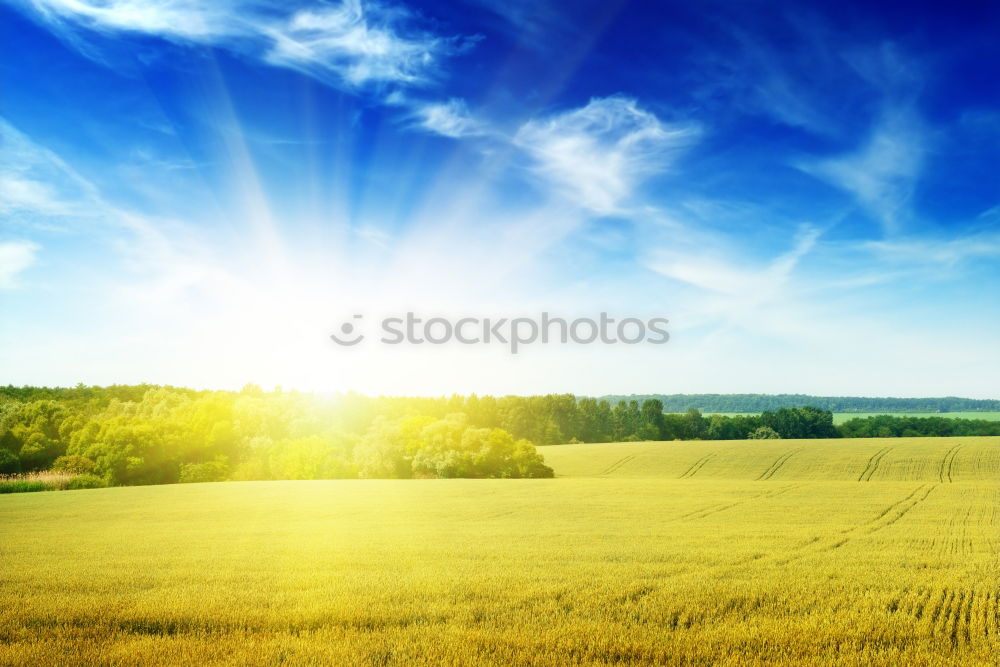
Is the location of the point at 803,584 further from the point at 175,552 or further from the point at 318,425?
the point at 318,425

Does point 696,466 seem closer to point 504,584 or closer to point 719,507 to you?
point 719,507

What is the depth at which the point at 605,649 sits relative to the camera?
1026 cm

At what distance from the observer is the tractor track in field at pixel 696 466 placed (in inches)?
2580

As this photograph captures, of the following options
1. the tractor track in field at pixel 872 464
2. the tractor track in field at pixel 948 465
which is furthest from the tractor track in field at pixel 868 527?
the tractor track in field at pixel 948 465

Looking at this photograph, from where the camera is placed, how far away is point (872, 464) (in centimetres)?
6297

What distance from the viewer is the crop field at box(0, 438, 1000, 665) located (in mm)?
10398

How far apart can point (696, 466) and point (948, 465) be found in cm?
2227

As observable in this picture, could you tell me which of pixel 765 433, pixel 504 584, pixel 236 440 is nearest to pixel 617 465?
pixel 236 440

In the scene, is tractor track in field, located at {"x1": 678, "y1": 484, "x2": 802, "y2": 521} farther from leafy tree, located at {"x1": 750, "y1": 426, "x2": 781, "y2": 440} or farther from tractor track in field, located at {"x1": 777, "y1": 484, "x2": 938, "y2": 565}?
leafy tree, located at {"x1": 750, "y1": 426, "x2": 781, "y2": 440}

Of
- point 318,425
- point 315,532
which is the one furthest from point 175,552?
point 318,425

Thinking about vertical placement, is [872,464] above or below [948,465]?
below

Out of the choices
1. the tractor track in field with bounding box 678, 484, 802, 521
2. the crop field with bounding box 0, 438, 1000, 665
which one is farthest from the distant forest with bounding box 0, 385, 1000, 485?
the tractor track in field with bounding box 678, 484, 802, 521

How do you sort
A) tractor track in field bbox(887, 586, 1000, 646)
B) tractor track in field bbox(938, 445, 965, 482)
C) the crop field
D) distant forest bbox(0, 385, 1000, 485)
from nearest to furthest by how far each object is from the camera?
the crop field
tractor track in field bbox(887, 586, 1000, 646)
tractor track in field bbox(938, 445, 965, 482)
distant forest bbox(0, 385, 1000, 485)

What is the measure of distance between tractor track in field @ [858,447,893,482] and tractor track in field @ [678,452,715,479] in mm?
14773
